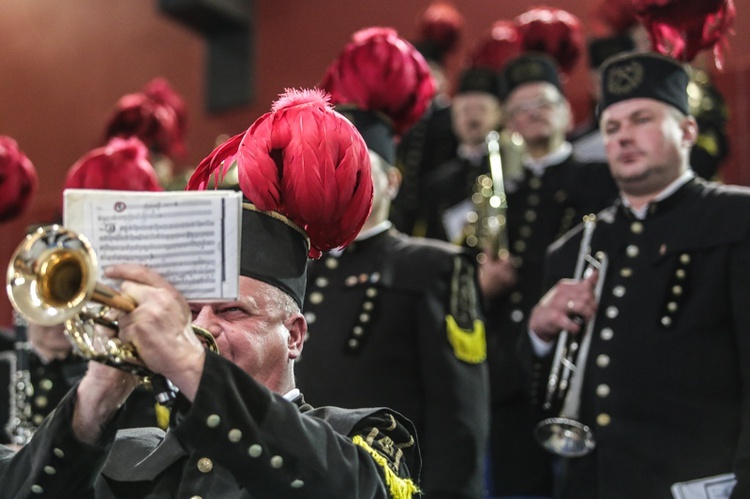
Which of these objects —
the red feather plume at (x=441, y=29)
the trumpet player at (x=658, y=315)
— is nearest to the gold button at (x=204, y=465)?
the trumpet player at (x=658, y=315)

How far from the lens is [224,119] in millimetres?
9406

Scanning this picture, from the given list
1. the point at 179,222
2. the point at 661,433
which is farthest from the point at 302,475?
the point at 661,433

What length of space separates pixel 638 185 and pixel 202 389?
7.44 ft

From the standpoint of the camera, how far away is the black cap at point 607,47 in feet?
20.4

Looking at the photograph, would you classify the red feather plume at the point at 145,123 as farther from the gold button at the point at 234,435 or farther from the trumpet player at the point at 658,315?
the gold button at the point at 234,435

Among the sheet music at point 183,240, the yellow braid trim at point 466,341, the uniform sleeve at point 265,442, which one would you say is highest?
the sheet music at point 183,240

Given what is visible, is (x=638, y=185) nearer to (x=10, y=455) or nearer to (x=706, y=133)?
(x=706, y=133)

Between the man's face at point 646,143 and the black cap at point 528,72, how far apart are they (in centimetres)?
168

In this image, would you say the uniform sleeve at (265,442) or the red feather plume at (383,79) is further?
the red feather plume at (383,79)

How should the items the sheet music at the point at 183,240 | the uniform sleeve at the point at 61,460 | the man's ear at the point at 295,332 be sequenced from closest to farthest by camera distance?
the sheet music at the point at 183,240 → the uniform sleeve at the point at 61,460 → the man's ear at the point at 295,332

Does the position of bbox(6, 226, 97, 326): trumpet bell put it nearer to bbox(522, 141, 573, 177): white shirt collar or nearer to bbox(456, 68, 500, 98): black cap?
bbox(522, 141, 573, 177): white shirt collar

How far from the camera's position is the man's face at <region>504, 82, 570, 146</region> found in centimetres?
550

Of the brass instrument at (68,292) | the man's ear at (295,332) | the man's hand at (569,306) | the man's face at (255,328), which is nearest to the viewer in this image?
the brass instrument at (68,292)

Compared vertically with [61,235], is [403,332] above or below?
below
